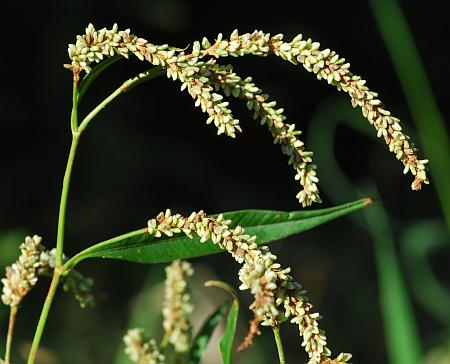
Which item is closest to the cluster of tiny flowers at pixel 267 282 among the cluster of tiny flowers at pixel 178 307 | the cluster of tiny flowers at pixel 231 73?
the cluster of tiny flowers at pixel 231 73

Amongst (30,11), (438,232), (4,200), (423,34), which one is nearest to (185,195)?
(4,200)

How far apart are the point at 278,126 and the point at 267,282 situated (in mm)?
213

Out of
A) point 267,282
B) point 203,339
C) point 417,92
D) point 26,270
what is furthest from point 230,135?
point 417,92

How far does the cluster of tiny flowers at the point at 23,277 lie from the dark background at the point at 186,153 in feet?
10.6

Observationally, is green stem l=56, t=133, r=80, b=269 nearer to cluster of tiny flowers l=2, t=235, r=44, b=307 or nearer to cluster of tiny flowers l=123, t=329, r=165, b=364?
cluster of tiny flowers l=2, t=235, r=44, b=307

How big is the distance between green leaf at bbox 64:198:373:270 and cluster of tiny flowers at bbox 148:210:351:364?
99 mm

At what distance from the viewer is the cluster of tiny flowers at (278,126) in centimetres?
93

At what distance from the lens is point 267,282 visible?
80 cm

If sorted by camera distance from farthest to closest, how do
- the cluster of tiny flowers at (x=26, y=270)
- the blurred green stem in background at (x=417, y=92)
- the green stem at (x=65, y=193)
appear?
the blurred green stem in background at (x=417, y=92), the cluster of tiny flowers at (x=26, y=270), the green stem at (x=65, y=193)

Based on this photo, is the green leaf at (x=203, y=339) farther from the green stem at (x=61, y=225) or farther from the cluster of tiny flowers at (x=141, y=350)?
the green stem at (x=61, y=225)

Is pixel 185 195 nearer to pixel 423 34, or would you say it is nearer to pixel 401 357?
pixel 423 34

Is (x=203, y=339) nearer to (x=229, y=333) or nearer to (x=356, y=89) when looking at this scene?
(x=229, y=333)

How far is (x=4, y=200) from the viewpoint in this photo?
5070 mm

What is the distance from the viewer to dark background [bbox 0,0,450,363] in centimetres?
474
